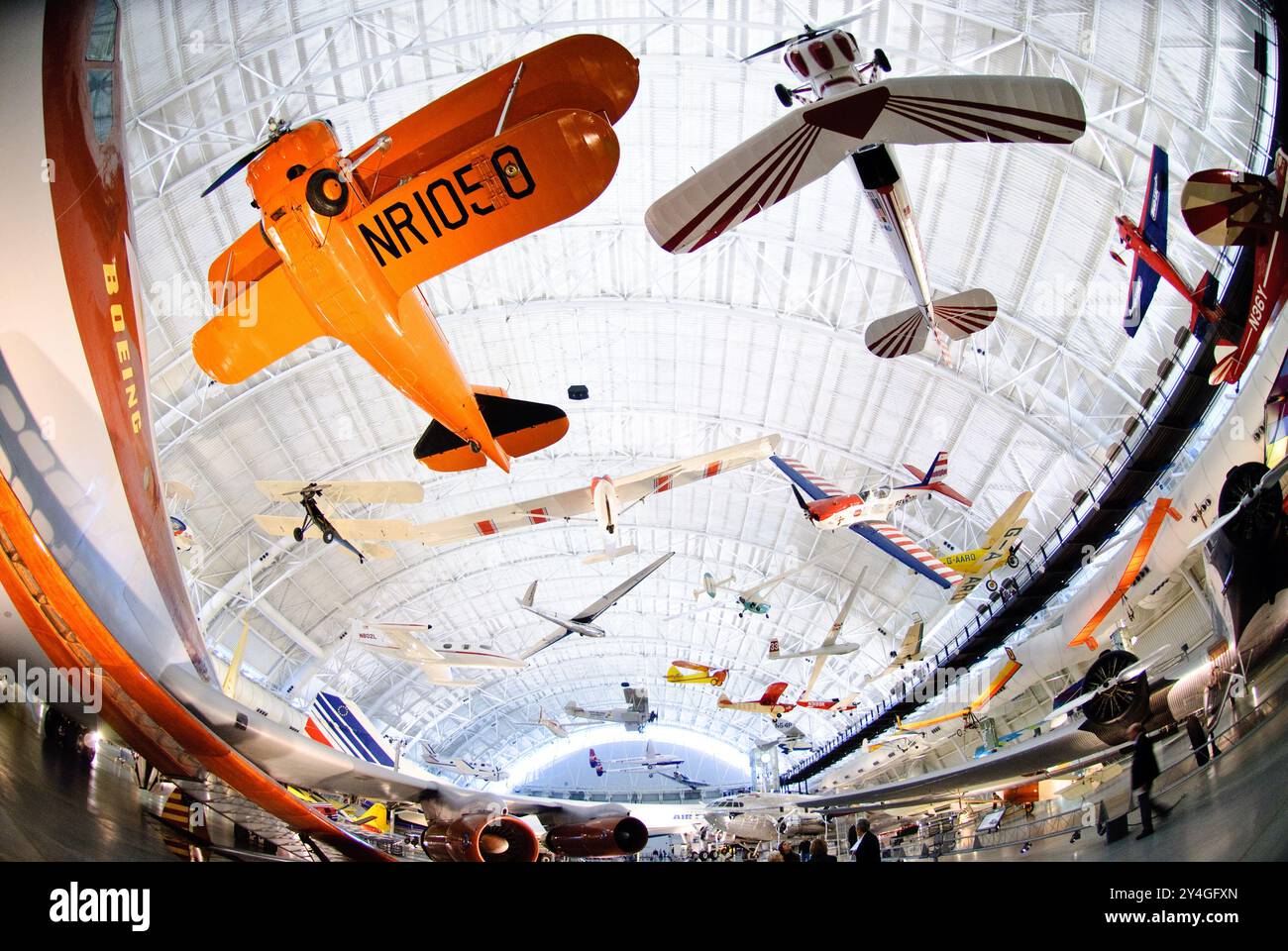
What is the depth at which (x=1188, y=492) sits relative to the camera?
480 centimetres

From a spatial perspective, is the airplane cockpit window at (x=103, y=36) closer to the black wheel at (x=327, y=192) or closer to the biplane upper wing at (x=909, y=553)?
the black wheel at (x=327, y=192)

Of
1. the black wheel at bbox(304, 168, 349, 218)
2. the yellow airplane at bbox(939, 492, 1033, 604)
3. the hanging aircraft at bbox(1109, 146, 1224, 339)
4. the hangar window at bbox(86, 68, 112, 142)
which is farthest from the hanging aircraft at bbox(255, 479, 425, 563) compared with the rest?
the yellow airplane at bbox(939, 492, 1033, 604)

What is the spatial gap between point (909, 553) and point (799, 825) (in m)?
7.93

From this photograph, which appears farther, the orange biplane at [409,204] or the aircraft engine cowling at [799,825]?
the aircraft engine cowling at [799,825]

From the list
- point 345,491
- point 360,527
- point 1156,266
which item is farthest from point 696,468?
point 1156,266

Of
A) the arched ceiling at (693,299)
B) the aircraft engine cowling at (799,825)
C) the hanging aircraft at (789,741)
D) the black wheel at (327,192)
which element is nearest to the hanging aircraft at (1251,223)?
the arched ceiling at (693,299)

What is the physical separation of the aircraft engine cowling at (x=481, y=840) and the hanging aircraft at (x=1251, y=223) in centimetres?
541

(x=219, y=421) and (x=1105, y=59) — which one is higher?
(x=1105, y=59)

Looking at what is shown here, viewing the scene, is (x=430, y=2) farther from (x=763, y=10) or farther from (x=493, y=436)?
(x=493, y=436)

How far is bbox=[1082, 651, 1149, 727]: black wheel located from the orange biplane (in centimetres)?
473

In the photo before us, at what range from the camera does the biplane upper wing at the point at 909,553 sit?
55.0 ft

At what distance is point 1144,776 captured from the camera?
13.2 ft
